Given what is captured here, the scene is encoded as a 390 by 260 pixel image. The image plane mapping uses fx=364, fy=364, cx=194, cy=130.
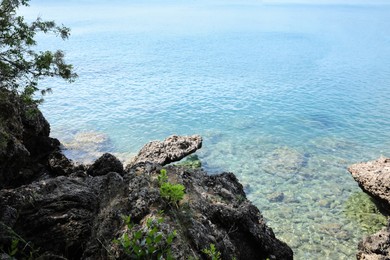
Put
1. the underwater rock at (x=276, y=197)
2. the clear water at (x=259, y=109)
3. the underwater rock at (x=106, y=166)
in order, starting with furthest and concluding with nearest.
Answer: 1. the clear water at (x=259, y=109)
2. the underwater rock at (x=276, y=197)
3. the underwater rock at (x=106, y=166)

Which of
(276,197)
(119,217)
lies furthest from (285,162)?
(119,217)

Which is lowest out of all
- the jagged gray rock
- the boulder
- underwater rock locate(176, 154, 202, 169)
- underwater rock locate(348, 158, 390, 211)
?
underwater rock locate(176, 154, 202, 169)

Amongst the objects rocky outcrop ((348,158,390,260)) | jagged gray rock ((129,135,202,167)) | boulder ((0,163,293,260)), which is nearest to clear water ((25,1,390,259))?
rocky outcrop ((348,158,390,260))

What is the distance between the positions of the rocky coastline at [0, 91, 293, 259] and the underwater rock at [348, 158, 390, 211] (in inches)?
275

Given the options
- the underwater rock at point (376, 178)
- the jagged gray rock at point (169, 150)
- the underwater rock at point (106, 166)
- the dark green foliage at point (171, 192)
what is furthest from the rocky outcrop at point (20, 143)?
the underwater rock at point (376, 178)

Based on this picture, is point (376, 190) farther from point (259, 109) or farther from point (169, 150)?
point (259, 109)

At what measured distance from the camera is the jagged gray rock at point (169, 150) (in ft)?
51.9

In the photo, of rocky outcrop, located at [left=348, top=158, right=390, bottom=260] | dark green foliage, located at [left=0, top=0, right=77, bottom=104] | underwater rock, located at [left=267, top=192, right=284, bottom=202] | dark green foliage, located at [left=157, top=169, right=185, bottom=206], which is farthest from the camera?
underwater rock, located at [left=267, top=192, right=284, bottom=202]

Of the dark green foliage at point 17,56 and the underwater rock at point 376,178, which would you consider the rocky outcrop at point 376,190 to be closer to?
the underwater rock at point 376,178

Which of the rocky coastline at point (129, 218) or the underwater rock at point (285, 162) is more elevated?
the rocky coastline at point (129, 218)

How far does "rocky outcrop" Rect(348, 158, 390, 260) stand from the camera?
1029 cm

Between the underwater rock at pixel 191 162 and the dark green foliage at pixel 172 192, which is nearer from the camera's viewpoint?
the dark green foliage at pixel 172 192

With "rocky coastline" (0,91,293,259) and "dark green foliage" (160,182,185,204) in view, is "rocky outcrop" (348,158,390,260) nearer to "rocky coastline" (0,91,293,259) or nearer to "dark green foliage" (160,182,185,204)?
"rocky coastline" (0,91,293,259)

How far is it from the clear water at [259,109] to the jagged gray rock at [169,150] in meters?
3.71
